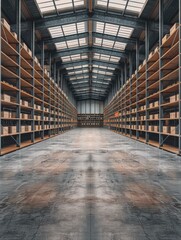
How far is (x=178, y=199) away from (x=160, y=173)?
232 cm

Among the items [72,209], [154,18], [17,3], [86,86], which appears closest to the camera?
[72,209]

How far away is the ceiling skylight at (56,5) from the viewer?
15.3 m

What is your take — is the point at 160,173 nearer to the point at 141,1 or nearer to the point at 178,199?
the point at 178,199

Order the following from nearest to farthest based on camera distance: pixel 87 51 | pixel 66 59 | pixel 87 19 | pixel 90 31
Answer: pixel 87 19 → pixel 90 31 → pixel 87 51 → pixel 66 59

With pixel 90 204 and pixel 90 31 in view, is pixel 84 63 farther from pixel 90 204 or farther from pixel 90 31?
pixel 90 204

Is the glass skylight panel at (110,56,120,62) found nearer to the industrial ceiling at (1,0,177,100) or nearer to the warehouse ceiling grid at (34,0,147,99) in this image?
the warehouse ceiling grid at (34,0,147,99)

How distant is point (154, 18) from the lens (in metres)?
16.5

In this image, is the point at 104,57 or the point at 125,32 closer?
the point at 125,32

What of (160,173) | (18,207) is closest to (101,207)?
(18,207)

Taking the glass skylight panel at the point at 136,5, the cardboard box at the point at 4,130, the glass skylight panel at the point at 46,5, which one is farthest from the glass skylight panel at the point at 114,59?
the cardboard box at the point at 4,130

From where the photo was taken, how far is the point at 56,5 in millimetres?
15977

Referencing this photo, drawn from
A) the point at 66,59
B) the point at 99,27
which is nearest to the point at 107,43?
the point at 99,27

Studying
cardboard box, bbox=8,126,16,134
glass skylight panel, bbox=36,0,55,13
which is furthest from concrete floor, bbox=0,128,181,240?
glass skylight panel, bbox=36,0,55,13

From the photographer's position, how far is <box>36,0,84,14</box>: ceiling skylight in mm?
15320
